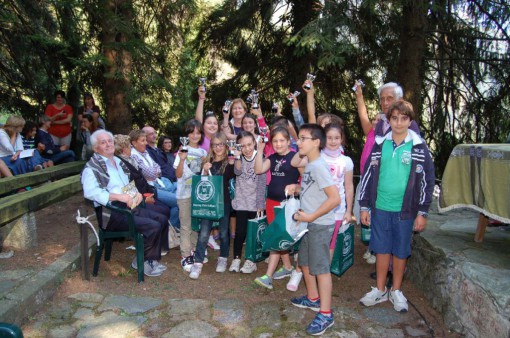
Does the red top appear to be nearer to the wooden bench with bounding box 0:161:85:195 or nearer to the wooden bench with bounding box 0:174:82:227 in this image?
the wooden bench with bounding box 0:161:85:195

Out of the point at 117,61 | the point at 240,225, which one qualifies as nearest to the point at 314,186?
the point at 240,225

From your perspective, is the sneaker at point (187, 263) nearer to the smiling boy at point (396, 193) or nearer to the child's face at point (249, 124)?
the child's face at point (249, 124)

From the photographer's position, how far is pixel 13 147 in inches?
257

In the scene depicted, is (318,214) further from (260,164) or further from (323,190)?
(260,164)

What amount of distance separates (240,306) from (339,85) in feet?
18.1

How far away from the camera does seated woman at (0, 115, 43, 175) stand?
633cm

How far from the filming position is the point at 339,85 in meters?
8.20

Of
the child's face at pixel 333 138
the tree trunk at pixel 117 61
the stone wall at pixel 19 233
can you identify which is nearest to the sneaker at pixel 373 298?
the child's face at pixel 333 138

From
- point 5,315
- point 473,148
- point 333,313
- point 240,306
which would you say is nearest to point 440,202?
point 473,148

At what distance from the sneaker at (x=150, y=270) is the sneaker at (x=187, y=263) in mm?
271

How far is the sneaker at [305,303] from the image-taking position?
3588 millimetres

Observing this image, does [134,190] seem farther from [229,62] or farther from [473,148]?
[229,62]

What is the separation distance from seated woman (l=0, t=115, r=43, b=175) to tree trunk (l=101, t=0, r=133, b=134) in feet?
5.00

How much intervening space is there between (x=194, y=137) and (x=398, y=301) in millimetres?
2609
